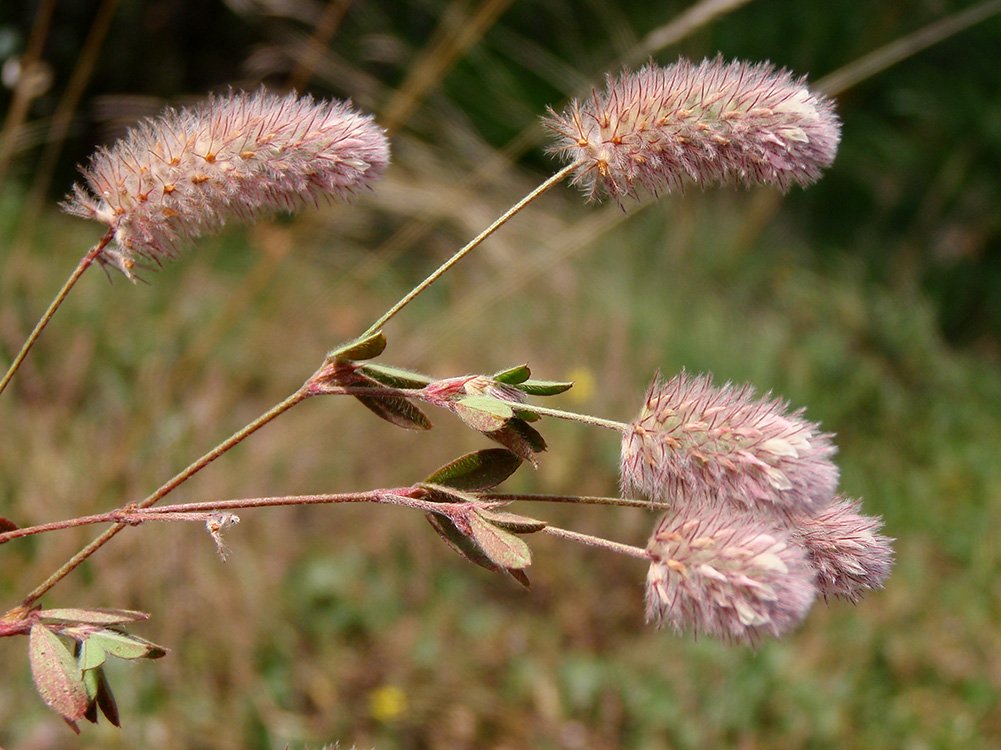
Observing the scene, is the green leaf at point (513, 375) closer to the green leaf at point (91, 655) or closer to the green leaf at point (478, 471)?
the green leaf at point (478, 471)

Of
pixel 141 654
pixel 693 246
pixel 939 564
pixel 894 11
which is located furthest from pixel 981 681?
pixel 894 11

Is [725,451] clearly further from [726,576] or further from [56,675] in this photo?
[56,675]

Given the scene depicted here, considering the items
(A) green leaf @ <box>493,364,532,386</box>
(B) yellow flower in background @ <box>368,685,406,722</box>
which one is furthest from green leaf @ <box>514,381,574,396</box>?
(B) yellow flower in background @ <box>368,685,406,722</box>

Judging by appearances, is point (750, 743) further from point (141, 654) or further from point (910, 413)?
point (141, 654)

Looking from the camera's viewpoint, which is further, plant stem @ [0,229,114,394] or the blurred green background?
the blurred green background

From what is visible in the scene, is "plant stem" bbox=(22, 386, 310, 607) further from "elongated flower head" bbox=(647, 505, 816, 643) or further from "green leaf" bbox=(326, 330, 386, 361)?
"elongated flower head" bbox=(647, 505, 816, 643)

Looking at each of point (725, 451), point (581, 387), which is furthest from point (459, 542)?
point (581, 387)

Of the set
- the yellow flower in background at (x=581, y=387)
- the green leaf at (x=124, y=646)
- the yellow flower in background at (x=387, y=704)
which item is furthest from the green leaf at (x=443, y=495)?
the yellow flower in background at (x=581, y=387)

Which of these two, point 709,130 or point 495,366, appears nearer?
point 709,130
